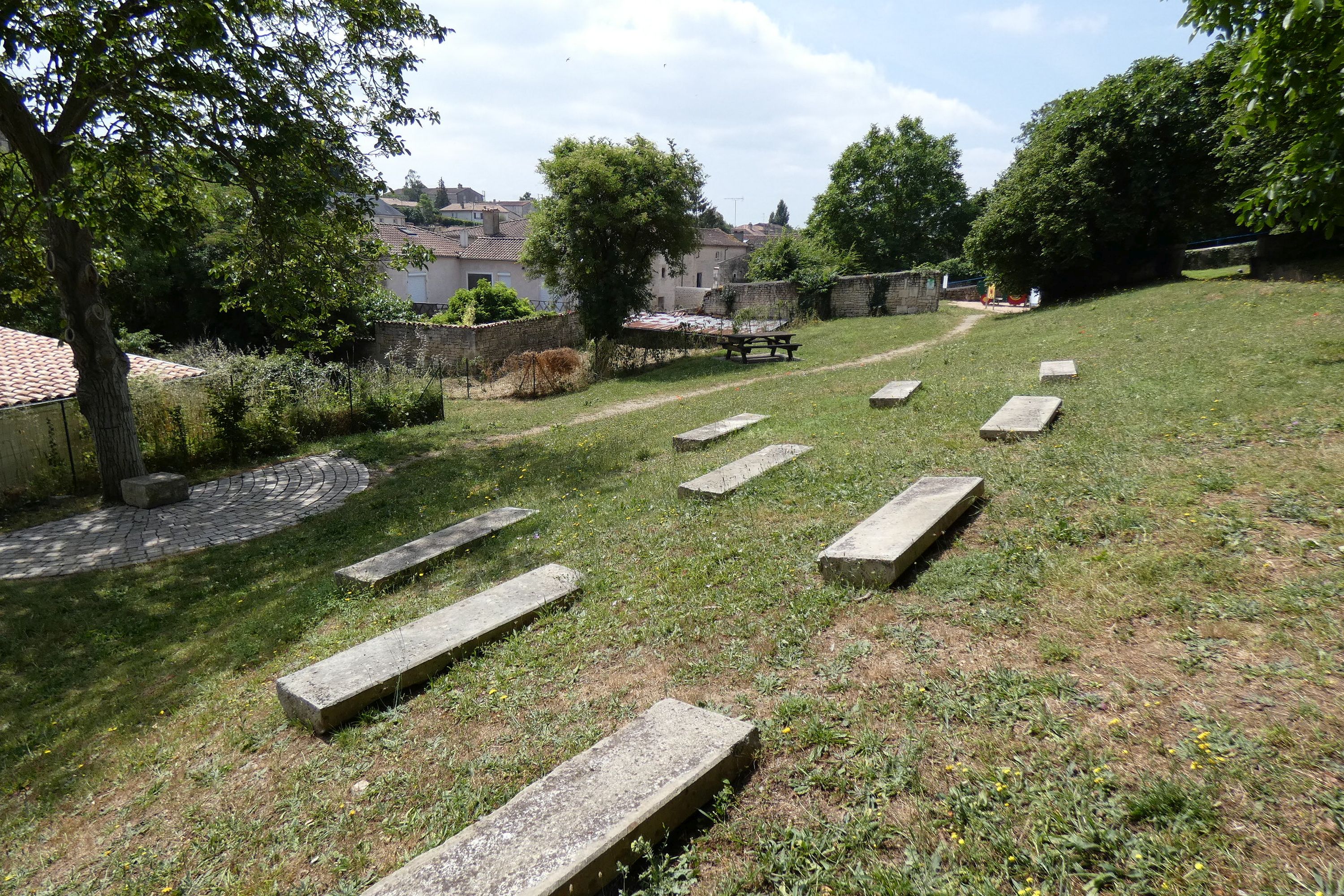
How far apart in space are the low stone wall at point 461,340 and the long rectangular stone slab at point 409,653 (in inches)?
716

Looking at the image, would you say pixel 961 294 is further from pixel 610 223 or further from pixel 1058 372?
pixel 1058 372

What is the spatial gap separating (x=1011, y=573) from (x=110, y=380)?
35.7ft

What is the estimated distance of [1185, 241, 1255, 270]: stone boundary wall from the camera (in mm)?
24641

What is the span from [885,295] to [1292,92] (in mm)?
20332

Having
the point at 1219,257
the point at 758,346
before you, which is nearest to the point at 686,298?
the point at 758,346

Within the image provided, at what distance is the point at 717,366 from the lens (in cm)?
1958

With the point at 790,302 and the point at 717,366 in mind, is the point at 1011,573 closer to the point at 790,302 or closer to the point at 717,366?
the point at 717,366

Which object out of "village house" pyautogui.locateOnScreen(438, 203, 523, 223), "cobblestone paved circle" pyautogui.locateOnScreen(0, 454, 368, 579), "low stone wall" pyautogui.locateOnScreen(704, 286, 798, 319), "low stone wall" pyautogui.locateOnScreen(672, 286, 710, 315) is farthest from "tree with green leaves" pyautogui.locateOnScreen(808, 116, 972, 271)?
"village house" pyautogui.locateOnScreen(438, 203, 523, 223)

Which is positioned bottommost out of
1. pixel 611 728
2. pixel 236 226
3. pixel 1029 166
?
pixel 611 728

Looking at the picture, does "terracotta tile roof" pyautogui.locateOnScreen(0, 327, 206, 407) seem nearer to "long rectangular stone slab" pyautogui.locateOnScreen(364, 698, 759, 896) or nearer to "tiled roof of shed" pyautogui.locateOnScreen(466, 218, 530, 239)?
"long rectangular stone slab" pyautogui.locateOnScreen(364, 698, 759, 896)

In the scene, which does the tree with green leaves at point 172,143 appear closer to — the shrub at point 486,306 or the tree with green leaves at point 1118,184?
the shrub at point 486,306

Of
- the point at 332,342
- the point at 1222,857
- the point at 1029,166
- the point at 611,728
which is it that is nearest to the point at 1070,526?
the point at 1222,857

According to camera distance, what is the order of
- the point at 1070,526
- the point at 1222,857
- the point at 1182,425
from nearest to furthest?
the point at 1222,857
the point at 1070,526
the point at 1182,425

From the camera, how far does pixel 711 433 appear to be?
28.7 feet
